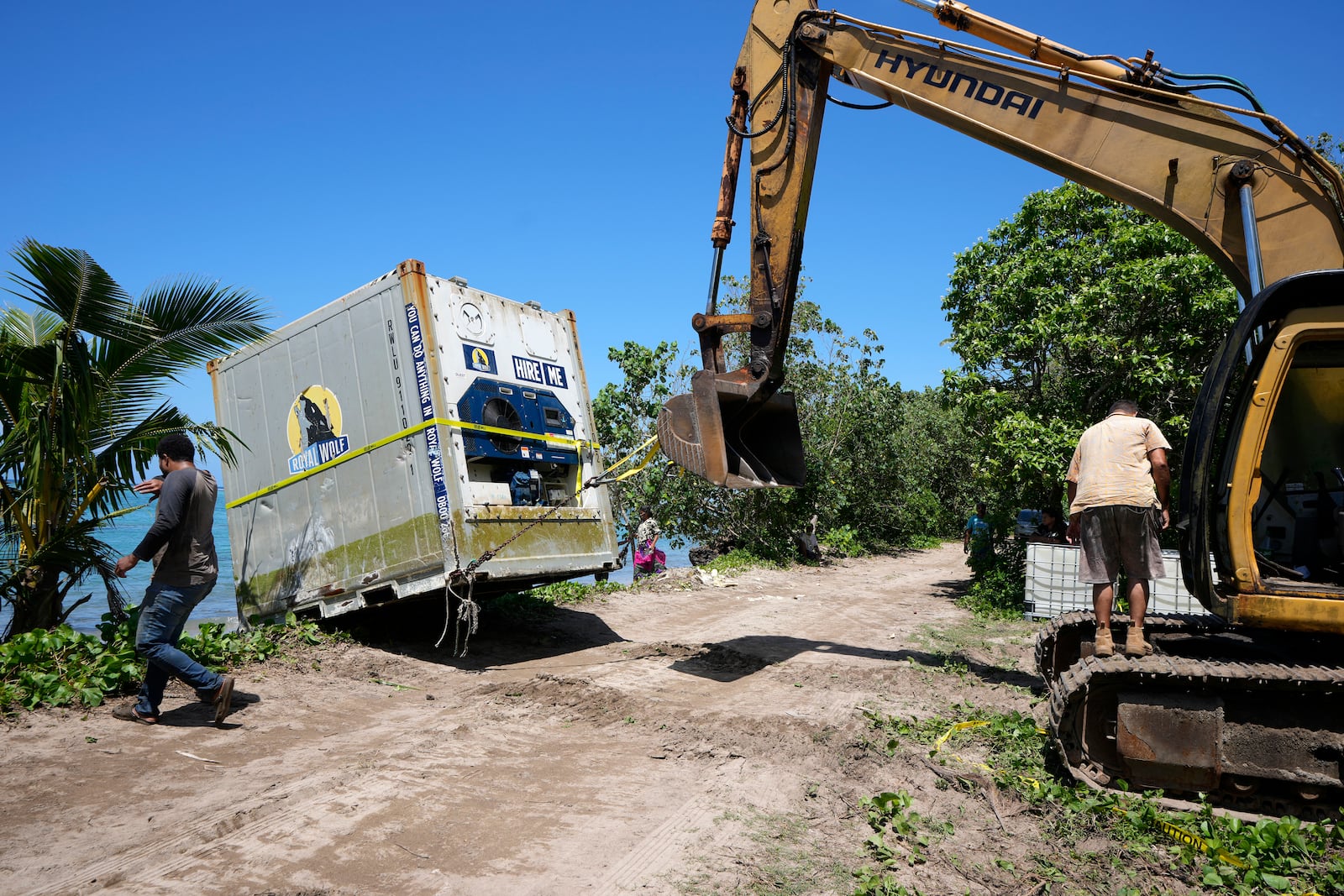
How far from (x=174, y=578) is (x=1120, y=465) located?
6.06m

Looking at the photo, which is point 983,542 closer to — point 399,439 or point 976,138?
point 976,138

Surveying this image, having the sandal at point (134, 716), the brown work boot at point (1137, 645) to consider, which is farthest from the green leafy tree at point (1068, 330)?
the sandal at point (134, 716)

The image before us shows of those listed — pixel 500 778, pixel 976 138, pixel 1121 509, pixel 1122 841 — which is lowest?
pixel 1122 841

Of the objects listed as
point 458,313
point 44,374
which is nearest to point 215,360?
point 44,374

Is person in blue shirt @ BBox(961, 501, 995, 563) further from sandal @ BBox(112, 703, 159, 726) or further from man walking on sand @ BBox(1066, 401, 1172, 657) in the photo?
sandal @ BBox(112, 703, 159, 726)

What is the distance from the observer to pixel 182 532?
562 cm

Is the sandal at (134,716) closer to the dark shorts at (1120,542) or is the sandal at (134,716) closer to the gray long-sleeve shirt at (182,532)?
the gray long-sleeve shirt at (182,532)

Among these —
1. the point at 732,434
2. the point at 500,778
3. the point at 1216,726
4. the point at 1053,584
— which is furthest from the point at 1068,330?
the point at 500,778

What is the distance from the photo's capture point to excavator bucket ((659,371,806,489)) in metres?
6.53

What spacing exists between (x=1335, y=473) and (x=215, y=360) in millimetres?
9810

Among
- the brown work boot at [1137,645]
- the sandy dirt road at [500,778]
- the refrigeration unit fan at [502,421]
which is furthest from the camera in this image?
the refrigeration unit fan at [502,421]

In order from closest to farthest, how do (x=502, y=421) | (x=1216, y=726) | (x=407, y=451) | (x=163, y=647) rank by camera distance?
(x=1216, y=726)
(x=163, y=647)
(x=407, y=451)
(x=502, y=421)

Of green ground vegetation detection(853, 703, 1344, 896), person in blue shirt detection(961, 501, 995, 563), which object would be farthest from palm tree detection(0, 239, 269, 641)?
person in blue shirt detection(961, 501, 995, 563)

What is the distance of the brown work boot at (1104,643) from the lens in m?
4.90
